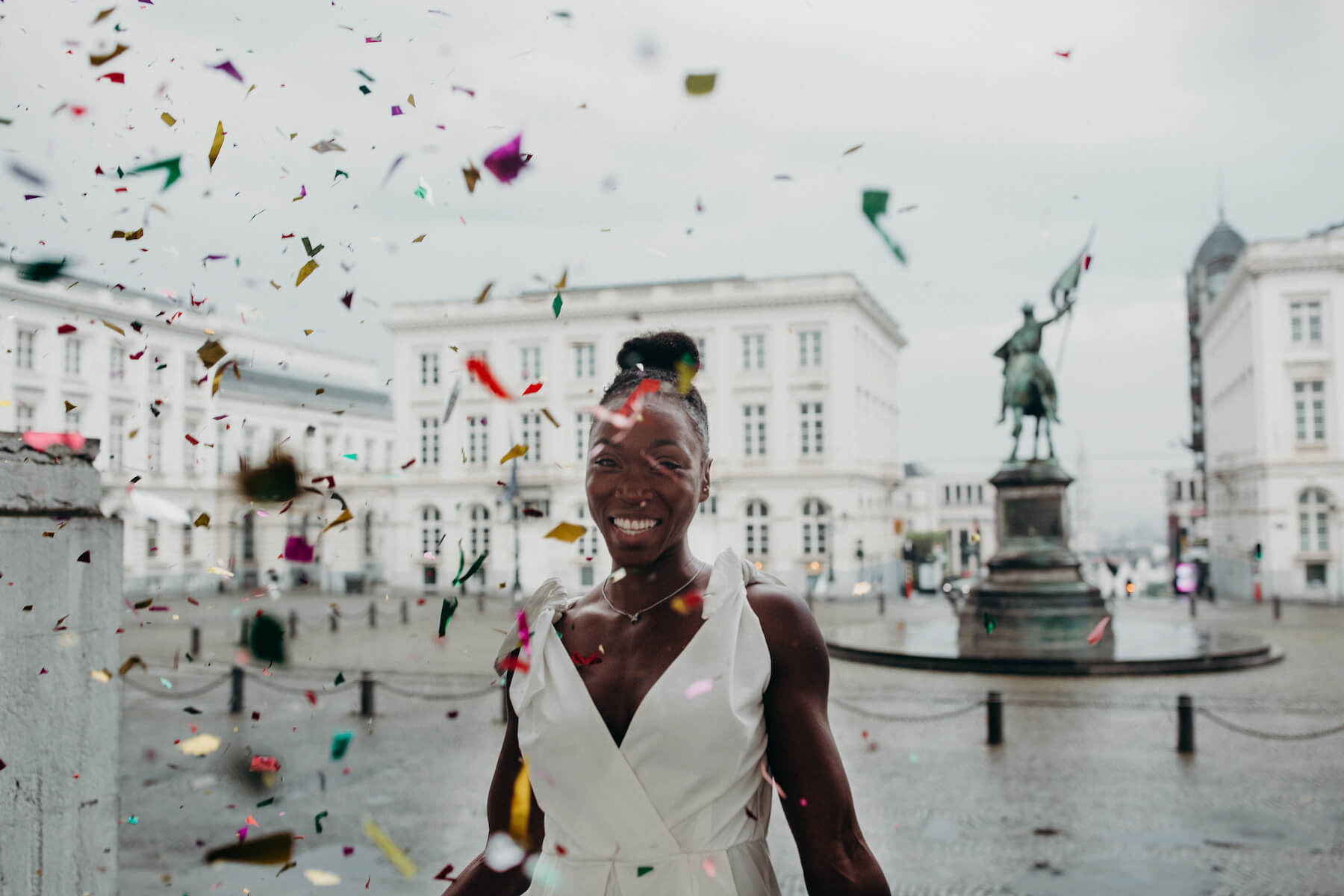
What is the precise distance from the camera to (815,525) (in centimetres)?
4103

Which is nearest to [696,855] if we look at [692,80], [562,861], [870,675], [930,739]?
[562,861]

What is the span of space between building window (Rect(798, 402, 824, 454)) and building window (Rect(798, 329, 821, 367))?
1.65 m

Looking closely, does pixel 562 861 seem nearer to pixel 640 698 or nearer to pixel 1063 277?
pixel 640 698

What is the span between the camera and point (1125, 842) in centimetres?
718

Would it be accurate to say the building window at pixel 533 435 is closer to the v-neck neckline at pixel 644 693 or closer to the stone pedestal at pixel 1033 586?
the stone pedestal at pixel 1033 586

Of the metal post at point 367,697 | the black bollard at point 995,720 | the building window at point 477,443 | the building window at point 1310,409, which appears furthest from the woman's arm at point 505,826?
the building window at point 477,443

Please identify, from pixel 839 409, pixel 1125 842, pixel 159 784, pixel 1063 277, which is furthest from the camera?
pixel 839 409

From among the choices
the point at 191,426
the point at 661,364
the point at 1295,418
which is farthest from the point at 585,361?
the point at 661,364

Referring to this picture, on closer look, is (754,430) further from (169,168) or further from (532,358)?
(169,168)

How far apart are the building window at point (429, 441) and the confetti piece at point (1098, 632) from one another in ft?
110

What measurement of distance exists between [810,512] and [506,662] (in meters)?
39.5

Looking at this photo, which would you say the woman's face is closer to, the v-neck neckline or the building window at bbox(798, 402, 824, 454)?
the v-neck neckline

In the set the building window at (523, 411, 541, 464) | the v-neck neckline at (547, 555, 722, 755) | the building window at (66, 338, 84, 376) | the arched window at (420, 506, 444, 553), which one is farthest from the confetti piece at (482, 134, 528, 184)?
the arched window at (420, 506, 444, 553)

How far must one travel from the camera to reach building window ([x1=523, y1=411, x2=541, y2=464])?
44.1 metres
